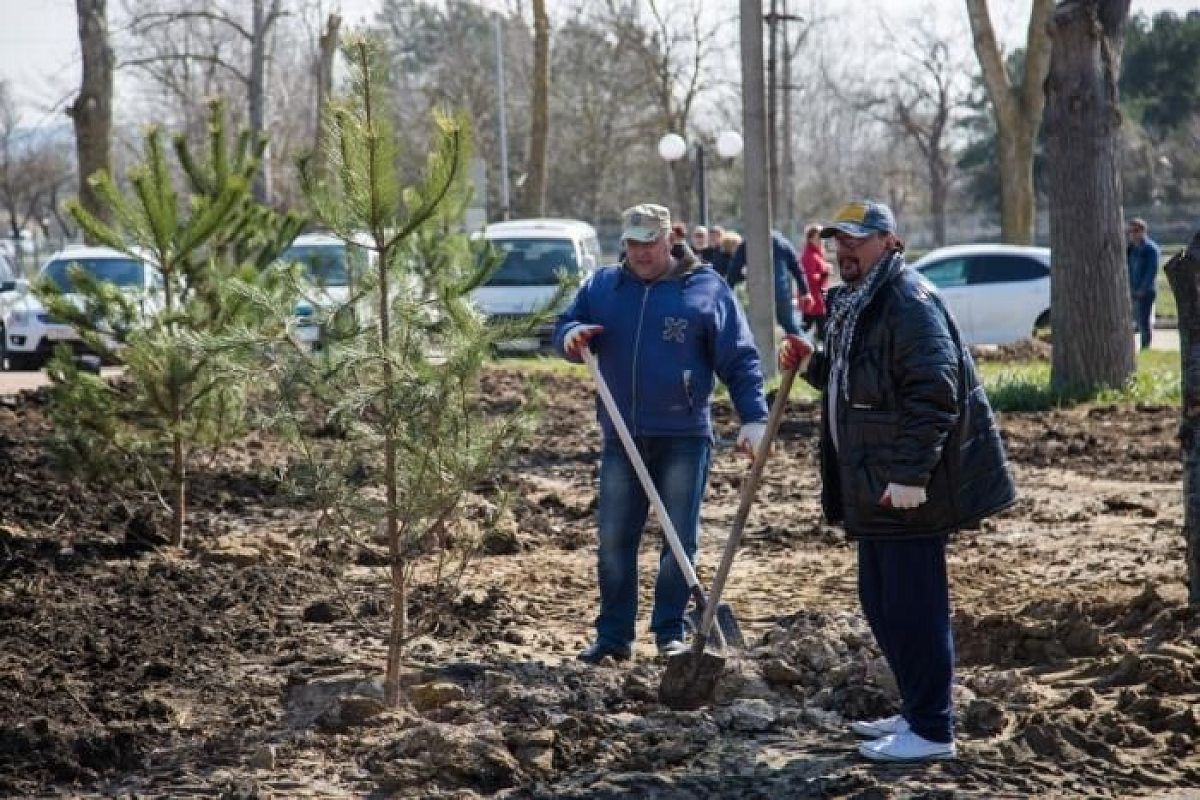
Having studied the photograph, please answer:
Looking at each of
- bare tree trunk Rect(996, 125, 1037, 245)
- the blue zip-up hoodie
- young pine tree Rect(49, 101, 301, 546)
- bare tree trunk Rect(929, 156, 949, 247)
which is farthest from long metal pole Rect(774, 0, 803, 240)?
the blue zip-up hoodie

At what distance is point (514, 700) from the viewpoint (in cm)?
609

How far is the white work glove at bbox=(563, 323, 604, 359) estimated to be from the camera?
6.67 meters

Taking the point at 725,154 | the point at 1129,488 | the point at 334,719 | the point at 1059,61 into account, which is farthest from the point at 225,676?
the point at 725,154

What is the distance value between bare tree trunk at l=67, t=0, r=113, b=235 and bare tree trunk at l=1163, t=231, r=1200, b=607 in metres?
20.8

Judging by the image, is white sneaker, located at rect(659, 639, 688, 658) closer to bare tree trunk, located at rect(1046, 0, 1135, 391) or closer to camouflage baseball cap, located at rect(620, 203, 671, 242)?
camouflage baseball cap, located at rect(620, 203, 671, 242)

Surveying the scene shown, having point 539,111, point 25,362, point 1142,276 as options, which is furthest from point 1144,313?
point 539,111

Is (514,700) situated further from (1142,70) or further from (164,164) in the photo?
(1142,70)

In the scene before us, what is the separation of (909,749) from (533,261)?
2011 cm

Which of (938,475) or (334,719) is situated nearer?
(938,475)

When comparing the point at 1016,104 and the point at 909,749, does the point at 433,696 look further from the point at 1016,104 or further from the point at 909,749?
the point at 1016,104

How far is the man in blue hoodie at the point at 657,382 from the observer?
678cm

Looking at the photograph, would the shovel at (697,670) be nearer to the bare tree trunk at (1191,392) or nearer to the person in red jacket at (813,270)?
the bare tree trunk at (1191,392)

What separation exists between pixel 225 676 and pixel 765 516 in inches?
182

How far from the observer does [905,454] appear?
16.6ft
